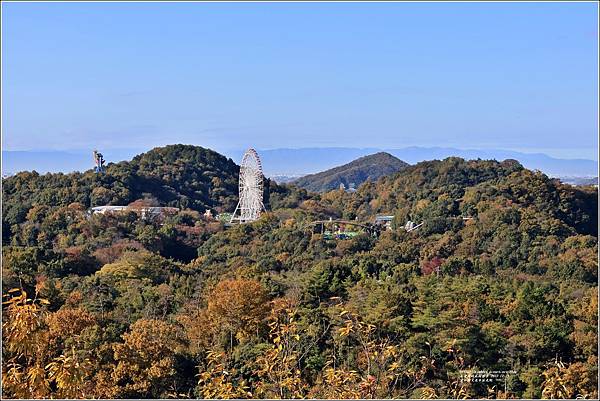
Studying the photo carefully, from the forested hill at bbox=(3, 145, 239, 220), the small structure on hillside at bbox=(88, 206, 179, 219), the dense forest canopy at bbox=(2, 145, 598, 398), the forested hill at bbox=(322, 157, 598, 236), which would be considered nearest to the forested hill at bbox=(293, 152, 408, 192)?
the forested hill at bbox=(3, 145, 239, 220)

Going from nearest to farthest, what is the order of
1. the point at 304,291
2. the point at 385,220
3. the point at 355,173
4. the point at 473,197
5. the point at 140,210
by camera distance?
the point at 304,291 → the point at 473,197 → the point at 140,210 → the point at 385,220 → the point at 355,173

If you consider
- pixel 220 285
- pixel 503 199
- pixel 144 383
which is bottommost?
pixel 144 383

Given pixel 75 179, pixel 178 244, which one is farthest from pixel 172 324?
pixel 75 179

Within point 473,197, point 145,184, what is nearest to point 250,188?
point 145,184

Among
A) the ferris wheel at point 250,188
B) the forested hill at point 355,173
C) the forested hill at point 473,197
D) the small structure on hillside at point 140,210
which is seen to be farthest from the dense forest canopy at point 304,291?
the forested hill at point 355,173

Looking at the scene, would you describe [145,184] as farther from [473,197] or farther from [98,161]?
[473,197]

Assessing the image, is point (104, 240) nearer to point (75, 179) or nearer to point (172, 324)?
point (75, 179)

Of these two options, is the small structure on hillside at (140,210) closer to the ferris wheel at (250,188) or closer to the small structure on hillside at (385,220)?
the ferris wheel at (250,188)
